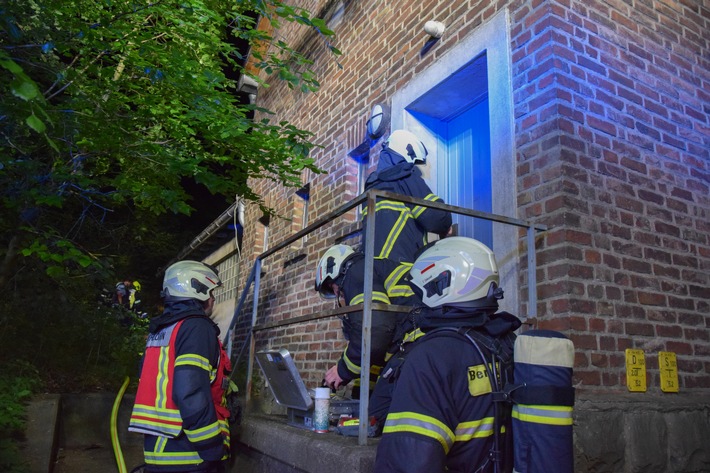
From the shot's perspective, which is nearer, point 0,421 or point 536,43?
point 536,43

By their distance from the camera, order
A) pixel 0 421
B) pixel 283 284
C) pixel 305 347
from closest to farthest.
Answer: pixel 0 421, pixel 305 347, pixel 283 284

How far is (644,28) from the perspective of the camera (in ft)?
13.3

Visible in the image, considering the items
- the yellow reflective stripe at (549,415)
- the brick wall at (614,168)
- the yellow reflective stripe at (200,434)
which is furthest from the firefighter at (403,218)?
the yellow reflective stripe at (549,415)

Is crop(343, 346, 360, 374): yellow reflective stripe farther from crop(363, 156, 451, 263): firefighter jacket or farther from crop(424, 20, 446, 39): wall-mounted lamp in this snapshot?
crop(424, 20, 446, 39): wall-mounted lamp

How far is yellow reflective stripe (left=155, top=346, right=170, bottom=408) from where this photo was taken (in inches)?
129

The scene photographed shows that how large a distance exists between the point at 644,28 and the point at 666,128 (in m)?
0.77

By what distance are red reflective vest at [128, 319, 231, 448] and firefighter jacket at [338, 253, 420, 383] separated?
793 mm

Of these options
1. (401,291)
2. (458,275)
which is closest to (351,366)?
(401,291)

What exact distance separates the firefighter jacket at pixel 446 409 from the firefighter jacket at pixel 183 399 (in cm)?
158

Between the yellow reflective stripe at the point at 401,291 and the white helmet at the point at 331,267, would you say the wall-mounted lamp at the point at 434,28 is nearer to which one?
the white helmet at the point at 331,267

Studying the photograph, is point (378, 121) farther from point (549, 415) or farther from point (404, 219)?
point (549, 415)

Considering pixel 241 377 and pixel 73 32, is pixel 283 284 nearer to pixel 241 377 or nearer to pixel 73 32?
pixel 241 377

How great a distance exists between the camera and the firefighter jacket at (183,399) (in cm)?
317

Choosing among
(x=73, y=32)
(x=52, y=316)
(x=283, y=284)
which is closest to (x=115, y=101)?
(x=73, y=32)
